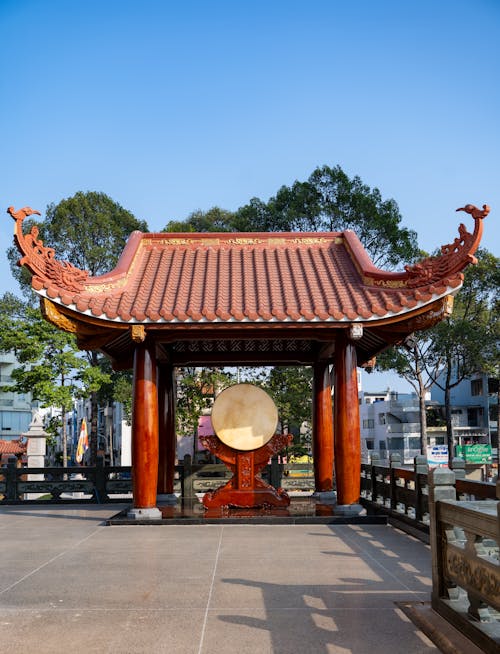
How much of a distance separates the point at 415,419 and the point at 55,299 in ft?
192

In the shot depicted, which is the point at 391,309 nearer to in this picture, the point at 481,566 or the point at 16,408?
the point at 481,566

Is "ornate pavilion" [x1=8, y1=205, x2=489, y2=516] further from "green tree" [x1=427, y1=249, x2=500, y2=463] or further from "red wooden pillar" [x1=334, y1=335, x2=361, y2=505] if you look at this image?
"green tree" [x1=427, y1=249, x2=500, y2=463]

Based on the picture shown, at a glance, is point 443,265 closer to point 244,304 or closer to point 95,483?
point 244,304

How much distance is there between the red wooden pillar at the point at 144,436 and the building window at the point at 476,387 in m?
53.0

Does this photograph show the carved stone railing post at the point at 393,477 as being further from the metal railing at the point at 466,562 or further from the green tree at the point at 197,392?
the green tree at the point at 197,392

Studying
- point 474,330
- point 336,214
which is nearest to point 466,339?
point 474,330

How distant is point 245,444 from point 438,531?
22.8 feet

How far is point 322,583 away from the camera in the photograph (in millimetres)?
6215

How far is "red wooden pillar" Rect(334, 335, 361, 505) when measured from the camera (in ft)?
35.4

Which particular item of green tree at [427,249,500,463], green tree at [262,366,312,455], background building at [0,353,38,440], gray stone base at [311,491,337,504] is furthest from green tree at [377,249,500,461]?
background building at [0,353,38,440]

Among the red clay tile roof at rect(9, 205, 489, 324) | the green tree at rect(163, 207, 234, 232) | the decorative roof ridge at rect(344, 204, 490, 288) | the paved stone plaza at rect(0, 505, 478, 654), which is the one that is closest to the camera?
the paved stone plaza at rect(0, 505, 478, 654)

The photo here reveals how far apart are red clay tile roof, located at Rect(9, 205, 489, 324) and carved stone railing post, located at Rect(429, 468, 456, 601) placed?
17.4 ft

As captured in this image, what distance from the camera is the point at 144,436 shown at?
10773 millimetres

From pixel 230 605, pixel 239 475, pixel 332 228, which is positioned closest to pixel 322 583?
pixel 230 605
